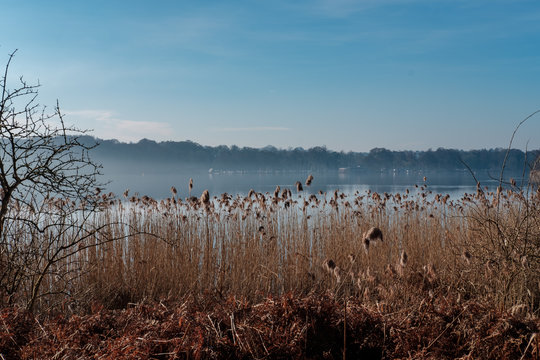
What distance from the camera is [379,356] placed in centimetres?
177

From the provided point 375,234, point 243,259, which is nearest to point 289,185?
point 243,259

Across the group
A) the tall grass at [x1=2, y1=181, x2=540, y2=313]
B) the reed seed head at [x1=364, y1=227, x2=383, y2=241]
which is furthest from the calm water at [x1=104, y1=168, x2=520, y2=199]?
the reed seed head at [x1=364, y1=227, x2=383, y2=241]

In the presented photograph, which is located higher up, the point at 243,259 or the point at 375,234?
the point at 375,234

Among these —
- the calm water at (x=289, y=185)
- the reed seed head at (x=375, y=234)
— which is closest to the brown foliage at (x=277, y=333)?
the reed seed head at (x=375, y=234)

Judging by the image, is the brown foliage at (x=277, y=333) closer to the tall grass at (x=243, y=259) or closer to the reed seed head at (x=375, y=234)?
the reed seed head at (x=375, y=234)

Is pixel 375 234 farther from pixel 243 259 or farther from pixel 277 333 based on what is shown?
pixel 243 259

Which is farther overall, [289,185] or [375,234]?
[289,185]

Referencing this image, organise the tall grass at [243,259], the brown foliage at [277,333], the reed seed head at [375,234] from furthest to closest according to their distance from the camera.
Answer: the tall grass at [243,259] → the reed seed head at [375,234] → the brown foliage at [277,333]

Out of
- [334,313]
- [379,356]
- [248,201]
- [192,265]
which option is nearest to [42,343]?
[334,313]

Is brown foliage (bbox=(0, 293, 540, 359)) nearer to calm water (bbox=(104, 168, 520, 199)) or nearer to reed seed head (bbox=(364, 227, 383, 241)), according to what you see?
reed seed head (bbox=(364, 227, 383, 241))

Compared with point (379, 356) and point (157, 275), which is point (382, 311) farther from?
point (157, 275)

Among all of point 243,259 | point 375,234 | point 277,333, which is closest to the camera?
Answer: point 277,333

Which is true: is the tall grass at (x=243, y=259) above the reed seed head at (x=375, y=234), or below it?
below

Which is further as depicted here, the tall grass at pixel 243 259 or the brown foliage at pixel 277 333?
the tall grass at pixel 243 259
